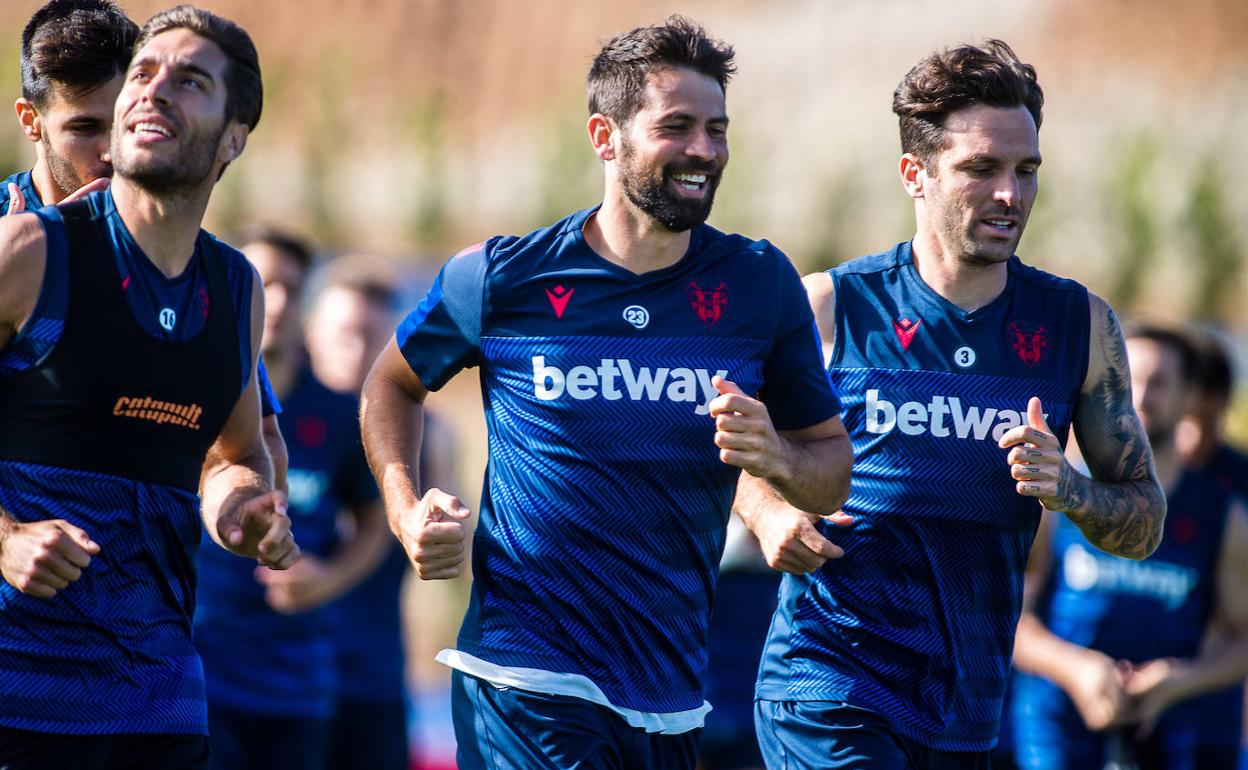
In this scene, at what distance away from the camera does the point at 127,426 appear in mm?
4121

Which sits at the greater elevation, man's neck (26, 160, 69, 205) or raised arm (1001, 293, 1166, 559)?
man's neck (26, 160, 69, 205)

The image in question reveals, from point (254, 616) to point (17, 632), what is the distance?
349 cm

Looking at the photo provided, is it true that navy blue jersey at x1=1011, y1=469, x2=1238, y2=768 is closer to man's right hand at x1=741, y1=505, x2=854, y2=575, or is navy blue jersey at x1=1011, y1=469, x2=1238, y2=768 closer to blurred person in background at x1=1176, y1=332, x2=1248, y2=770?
blurred person in background at x1=1176, y1=332, x2=1248, y2=770

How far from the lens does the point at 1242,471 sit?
8.30 m

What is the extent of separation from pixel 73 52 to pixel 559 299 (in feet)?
4.77

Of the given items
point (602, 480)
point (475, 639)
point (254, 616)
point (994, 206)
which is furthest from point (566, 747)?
point (254, 616)

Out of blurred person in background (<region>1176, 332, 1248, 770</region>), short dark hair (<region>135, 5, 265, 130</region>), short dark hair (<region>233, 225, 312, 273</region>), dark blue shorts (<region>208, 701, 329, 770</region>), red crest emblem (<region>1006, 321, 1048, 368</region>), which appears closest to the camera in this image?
short dark hair (<region>135, 5, 265, 130</region>)

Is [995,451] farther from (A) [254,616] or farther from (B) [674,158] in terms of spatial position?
(A) [254,616]

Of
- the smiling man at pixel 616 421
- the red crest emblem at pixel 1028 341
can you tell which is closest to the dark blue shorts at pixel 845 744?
the smiling man at pixel 616 421

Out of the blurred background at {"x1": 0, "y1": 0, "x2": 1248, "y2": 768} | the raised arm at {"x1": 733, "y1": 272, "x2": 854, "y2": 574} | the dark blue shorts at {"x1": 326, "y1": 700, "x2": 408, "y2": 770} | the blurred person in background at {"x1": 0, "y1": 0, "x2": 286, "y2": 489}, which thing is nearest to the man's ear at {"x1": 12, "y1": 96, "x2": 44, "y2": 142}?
the blurred person in background at {"x1": 0, "y1": 0, "x2": 286, "y2": 489}

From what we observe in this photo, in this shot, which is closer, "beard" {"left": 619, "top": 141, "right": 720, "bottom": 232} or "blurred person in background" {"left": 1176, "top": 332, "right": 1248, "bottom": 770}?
"beard" {"left": 619, "top": 141, "right": 720, "bottom": 232}

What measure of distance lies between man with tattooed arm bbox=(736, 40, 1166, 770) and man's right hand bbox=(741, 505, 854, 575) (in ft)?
0.05

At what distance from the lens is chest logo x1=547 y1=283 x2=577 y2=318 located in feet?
14.8

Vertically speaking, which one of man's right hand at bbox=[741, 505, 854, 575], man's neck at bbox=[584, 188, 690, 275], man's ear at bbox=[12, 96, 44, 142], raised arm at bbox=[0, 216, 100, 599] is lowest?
man's right hand at bbox=[741, 505, 854, 575]
